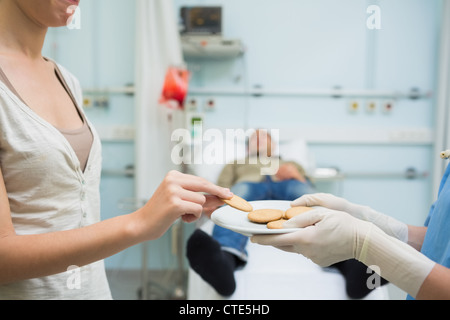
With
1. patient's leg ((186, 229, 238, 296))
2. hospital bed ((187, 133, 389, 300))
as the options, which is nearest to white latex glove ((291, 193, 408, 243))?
hospital bed ((187, 133, 389, 300))

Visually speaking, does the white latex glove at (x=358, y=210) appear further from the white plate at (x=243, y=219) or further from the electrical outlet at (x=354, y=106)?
the electrical outlet at (x=354, y=106)

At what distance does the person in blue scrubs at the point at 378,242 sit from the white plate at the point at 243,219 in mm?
17

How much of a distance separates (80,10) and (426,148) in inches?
84.0

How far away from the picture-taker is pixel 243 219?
52 cm

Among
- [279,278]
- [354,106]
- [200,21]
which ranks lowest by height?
[279,278]

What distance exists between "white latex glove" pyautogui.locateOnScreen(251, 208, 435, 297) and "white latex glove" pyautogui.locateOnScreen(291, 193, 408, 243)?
6cm

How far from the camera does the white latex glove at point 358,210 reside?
1.76 ft

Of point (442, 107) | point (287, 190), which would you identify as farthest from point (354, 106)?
point (287, 190)

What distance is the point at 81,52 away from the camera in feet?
3.41

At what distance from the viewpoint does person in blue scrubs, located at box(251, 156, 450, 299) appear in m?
0.41

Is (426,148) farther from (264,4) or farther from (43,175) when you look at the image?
(43,175)

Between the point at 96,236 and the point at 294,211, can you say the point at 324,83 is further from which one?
the point at 96,236

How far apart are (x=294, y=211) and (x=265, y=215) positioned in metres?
0.05
